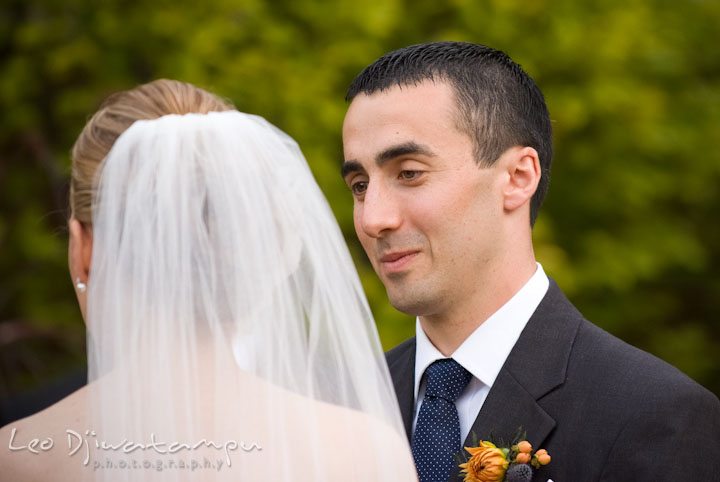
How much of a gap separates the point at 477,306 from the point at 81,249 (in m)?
1.37

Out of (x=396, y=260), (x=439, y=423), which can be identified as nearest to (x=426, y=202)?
(x=396, y=260)

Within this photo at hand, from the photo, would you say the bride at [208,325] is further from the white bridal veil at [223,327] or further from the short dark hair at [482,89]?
the short dark hair at [482,89]

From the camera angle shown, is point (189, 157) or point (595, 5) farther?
point (595, 5)

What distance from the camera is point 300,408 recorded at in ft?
8.09

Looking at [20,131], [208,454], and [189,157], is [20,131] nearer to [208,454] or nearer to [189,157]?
[189,157]

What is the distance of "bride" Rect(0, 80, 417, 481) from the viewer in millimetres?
2408

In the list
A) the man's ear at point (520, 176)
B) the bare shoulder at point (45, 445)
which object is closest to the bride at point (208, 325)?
the bare shoulder at point (45, 445)

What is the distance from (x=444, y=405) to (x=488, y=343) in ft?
0.88

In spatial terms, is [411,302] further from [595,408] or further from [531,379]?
[595,408]

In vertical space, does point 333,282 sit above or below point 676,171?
below

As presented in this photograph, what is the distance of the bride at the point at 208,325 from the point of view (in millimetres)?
2408

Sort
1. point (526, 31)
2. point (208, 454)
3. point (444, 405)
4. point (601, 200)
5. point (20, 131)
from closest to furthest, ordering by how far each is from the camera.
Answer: point (208, 454) < point (444, 405) < point (20, 131) < point (526, 31) < point (601, 200)

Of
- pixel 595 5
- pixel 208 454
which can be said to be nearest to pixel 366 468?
pixel 208 454

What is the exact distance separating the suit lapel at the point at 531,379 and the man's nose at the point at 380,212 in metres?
0.61
